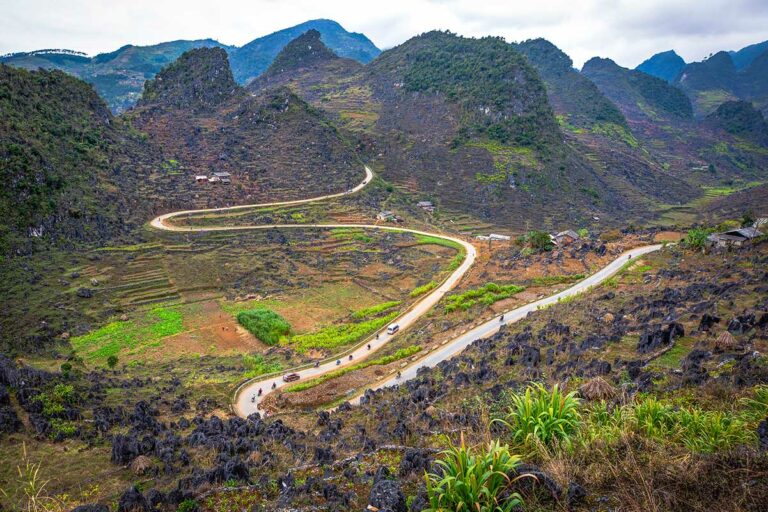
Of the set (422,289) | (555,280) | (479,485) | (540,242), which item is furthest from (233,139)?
(479,485)

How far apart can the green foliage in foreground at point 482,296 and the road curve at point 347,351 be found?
3.31 metres

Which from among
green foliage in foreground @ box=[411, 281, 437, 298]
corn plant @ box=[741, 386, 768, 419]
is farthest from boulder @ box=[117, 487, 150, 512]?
green foliage in foreground @ box=[411, 281, 437, 298]

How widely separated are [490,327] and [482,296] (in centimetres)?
741

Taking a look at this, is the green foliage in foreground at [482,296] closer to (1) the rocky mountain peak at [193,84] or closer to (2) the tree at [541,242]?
(2) the tree at [541,242]

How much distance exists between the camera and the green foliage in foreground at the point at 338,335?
1513 inches

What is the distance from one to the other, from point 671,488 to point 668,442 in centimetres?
187

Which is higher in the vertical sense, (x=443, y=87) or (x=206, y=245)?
(x=443, y=87)

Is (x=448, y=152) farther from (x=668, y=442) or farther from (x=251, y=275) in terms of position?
(x=668, y=442)

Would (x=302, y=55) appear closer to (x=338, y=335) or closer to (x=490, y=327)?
(x=338, y=335)

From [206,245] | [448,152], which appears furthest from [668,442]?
[448,152]

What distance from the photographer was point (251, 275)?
5547cm

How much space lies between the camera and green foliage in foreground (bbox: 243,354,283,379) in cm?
3294

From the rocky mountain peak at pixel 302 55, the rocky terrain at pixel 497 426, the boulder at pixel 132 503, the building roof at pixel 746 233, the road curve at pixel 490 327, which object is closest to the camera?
the rocky terrain at pixel 497 426

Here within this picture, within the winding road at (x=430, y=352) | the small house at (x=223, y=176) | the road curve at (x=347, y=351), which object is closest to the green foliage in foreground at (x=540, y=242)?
the winding road at (x=430, y=352)
